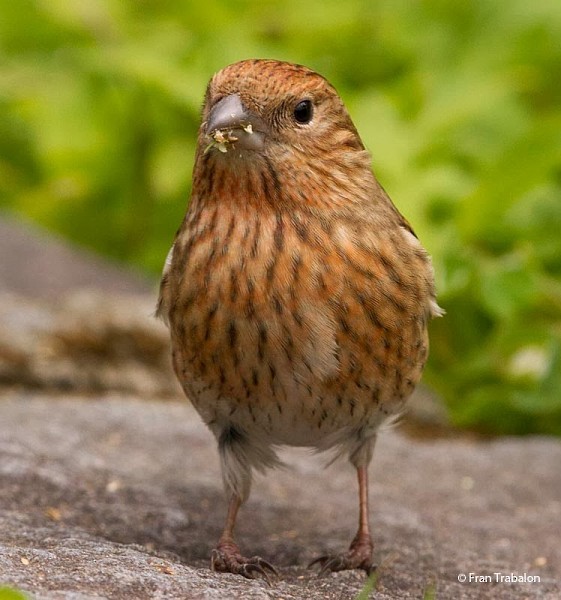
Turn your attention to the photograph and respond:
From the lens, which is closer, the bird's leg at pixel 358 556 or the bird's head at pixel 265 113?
the bird's head at pixel 265 113

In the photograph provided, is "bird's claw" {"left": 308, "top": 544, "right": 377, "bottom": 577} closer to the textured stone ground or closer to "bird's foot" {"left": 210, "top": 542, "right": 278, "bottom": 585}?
the textured stone ground

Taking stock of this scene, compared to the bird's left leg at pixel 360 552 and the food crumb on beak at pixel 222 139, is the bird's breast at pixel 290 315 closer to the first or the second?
the food crumb on beak at pixel 222 139

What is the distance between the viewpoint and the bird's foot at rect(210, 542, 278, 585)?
3947 mm

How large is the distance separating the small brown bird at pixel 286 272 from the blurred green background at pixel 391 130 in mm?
1686

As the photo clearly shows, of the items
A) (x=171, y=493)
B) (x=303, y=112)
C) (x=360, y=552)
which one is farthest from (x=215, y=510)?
(x=303, y=112)

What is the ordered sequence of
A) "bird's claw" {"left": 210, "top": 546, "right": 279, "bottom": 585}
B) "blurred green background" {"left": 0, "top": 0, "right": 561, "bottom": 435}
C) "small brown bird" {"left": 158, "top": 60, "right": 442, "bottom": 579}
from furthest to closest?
"blurred green background" {"left": 0, "top": 0, "right": 561, "bottom": 435}
"bird's claw" {"left": 210, "top": 546, "right": 279, "bottom": 585}
"small brown bird" {"left": 158, "top": 60, "right": 442, "bottom": 579}

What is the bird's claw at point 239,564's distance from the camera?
3.95m

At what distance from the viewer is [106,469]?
4.96 m

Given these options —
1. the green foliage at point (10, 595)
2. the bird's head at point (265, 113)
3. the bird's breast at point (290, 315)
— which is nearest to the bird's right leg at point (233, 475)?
the bird's breast at point (290, 315)

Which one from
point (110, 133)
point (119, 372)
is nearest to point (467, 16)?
point (110, 133)

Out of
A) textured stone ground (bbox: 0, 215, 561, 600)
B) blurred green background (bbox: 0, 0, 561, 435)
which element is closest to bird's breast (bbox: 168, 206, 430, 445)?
textured stone ground (bbox: 0, 215, 561, 600)

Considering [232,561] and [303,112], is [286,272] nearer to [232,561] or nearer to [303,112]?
[303,112]

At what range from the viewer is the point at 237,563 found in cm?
403

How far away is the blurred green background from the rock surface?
0.53 m
